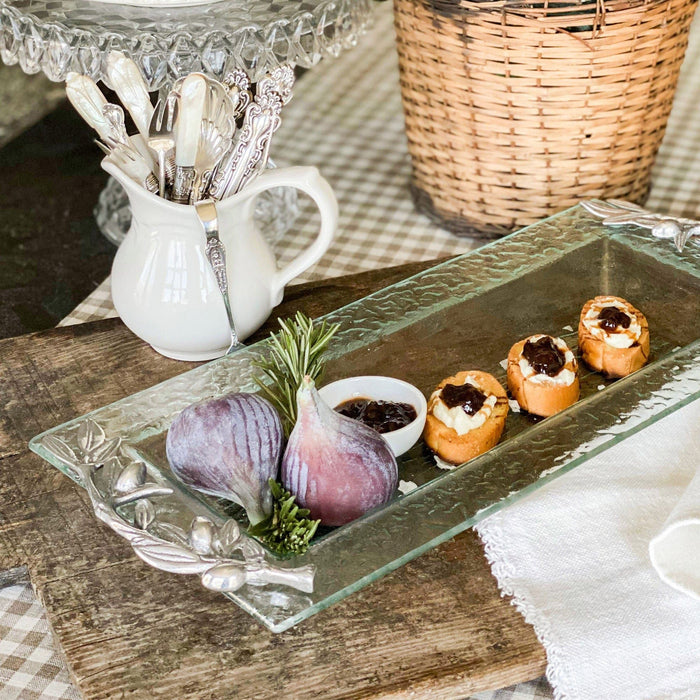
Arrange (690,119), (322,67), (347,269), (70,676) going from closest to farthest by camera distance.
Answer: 1. (70,676)
2. (347,269)
3. (690,119)
4. (322,67)

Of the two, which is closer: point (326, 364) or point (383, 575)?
point (383, 575)

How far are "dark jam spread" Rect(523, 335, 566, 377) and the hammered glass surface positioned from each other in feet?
0.74

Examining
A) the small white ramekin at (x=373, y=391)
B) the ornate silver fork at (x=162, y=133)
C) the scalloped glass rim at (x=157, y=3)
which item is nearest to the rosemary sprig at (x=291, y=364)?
the small white ramekin at (x=373, y=391)

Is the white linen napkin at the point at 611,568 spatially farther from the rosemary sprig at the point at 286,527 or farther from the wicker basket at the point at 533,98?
the wicker basket at the point at 533,98

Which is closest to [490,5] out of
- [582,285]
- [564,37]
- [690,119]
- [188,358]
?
[564,37]

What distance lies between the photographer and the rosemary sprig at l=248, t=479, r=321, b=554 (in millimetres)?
460

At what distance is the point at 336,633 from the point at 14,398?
0.87 ft

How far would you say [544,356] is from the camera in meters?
0.56

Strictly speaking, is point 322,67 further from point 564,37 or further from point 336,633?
point 336,633

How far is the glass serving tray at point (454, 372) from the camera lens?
46 centimetres

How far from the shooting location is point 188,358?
0.63 m

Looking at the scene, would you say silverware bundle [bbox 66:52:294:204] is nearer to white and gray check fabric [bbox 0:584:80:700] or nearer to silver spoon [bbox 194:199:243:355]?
silver spoon [bbox 194:199:243:355]

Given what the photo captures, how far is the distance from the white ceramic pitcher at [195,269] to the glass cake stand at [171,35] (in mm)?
94

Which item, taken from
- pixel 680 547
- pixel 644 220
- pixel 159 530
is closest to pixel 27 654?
pixel 159 530
